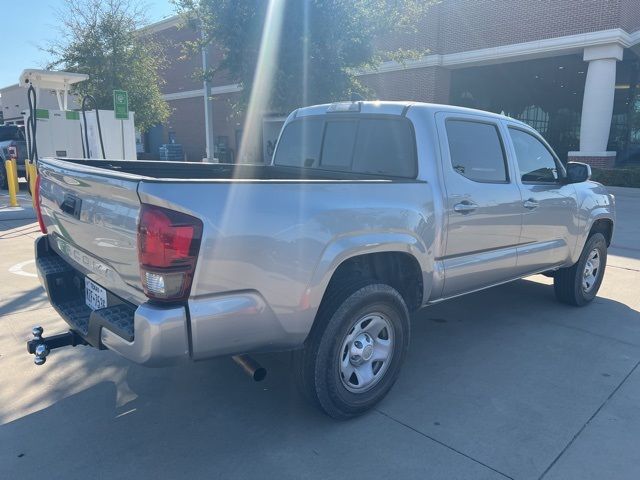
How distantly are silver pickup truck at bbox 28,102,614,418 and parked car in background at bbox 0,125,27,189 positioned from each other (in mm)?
13188

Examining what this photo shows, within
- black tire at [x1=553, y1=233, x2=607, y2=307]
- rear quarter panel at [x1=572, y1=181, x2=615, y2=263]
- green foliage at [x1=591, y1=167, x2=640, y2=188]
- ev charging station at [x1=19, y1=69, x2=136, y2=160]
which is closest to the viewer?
rear quarter panel at [x1=572, y1=181, x2=615, y2=263]

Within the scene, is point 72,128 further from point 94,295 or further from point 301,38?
point 94,295

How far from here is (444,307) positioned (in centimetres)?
537

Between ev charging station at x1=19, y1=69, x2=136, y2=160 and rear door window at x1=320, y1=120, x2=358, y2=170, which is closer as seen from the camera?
rear door window at x1=320, y1=120, x2=358, y2=170

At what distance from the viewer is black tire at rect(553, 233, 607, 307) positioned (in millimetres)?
5266

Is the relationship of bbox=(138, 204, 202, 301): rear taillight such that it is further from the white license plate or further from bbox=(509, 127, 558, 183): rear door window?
bbox=(509, 127, 558, 183): rear door window

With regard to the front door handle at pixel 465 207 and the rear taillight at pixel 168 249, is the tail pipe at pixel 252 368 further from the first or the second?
the front door handle at pixel 465 207

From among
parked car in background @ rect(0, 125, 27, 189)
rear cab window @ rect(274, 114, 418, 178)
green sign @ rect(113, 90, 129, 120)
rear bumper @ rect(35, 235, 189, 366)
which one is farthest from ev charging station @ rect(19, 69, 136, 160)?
rear bumper @ rect(35, 235, 189, 366)

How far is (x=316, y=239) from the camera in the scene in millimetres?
2736

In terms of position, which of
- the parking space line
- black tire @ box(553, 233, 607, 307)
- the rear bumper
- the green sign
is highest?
the green sign

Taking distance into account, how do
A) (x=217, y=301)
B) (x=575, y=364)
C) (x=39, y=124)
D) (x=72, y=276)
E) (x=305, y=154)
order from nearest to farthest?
(x=217, y=301) → (x=72, y=276) → (x=575, y=364) → (x=305, y=154) → (x=39, y=124)

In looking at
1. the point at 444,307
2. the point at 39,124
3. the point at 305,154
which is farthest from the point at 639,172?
the point at 39,124

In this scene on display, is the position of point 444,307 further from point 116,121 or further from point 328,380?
point 116,121

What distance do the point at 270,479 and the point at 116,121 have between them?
462 inches
